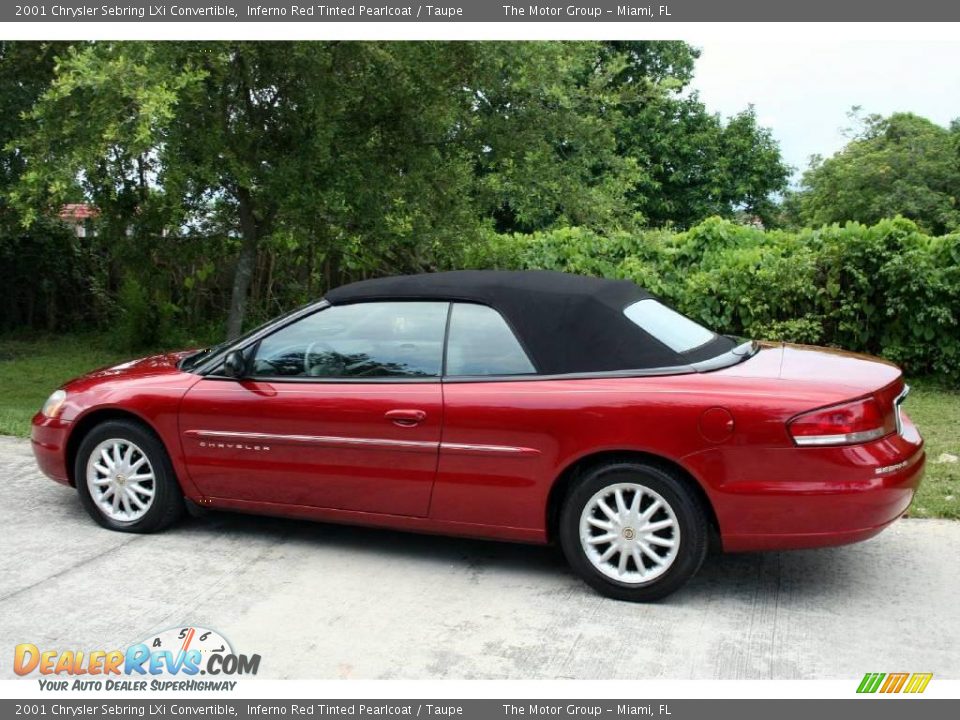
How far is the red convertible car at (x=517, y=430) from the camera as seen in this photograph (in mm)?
4246

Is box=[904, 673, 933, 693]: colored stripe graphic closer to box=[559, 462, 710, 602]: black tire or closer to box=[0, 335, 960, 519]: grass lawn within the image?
box=[559, 462, 710, 602]: black tire

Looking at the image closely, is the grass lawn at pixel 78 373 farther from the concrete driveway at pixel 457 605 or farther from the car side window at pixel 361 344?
the car side window at pixel 361 344

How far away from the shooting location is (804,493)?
4191mm

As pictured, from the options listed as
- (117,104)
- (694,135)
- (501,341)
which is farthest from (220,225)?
(694,135)

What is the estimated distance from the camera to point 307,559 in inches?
200

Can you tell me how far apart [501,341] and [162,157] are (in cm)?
456

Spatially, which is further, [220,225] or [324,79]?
[220,225]

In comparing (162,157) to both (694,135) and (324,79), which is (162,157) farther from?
(694,135)

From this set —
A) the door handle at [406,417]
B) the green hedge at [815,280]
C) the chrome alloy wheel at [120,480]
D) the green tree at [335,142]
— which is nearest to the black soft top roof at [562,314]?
the door handle at [406,417]

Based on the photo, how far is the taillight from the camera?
4.18 metres

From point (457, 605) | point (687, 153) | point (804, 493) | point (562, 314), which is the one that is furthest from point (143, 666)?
point (687, 153)

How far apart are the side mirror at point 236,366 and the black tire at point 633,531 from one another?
1.89 metres

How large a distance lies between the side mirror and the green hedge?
17.0 feet

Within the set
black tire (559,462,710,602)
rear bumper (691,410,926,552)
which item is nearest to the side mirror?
black tire (559,462,710,602)
